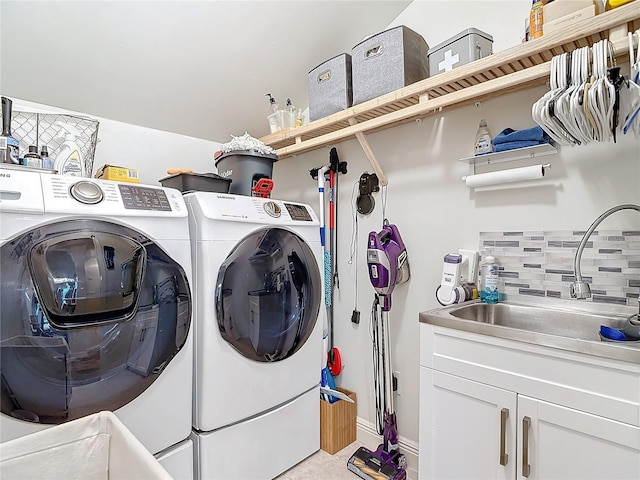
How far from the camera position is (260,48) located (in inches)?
Answer: 79.3

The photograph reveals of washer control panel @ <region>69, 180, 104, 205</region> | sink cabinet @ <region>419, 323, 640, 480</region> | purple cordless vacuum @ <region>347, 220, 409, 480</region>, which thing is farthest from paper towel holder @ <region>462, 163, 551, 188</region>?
washer control panel @ <region>69, 180, 104, 205</region>

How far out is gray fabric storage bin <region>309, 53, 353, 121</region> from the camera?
6.24 feet

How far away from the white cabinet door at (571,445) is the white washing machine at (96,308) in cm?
125

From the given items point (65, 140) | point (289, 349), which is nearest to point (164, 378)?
point (289, 349)

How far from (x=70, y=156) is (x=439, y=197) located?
6.11 feet

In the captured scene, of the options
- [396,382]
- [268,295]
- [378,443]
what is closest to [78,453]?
[268,295]

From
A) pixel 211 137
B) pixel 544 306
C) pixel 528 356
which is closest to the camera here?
pixel 528 356

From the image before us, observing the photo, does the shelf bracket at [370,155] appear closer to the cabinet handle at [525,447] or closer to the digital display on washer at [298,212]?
the digital display on washer at [298,212]

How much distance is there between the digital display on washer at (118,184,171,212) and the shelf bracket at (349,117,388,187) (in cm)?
106

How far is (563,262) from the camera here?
4.80ft

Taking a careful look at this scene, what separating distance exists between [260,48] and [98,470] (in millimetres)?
2077

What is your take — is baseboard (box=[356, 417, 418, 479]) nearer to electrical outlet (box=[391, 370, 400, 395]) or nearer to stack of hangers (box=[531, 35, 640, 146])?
electrical outlet (box=[391, 370, 400, 395])

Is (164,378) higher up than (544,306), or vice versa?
(544,306)

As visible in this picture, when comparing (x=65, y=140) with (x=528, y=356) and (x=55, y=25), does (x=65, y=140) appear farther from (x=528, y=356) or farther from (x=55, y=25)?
(x=528, y=356)
